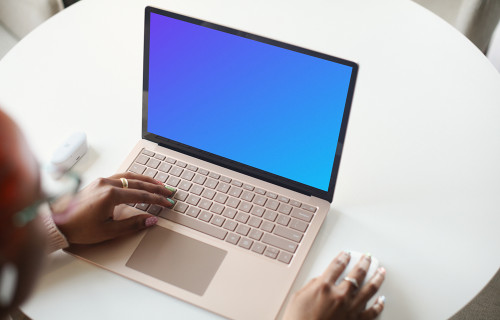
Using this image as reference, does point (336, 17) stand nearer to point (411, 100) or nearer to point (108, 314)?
point (411, 100)

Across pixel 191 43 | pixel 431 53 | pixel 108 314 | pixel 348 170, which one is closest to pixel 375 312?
pixel 348 170

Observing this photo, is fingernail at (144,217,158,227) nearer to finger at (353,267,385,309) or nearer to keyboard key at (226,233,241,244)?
keyboard key at (226,233,241,244)

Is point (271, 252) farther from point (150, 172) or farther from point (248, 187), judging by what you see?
point (150, 172)

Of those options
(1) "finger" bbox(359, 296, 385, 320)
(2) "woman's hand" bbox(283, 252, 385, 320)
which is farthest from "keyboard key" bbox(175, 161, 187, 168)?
(1) "finger" bbox(359, 296, 385, 320)

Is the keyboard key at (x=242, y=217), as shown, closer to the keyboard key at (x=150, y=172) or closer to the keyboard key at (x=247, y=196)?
the keyboard key at (x=247, y=196)

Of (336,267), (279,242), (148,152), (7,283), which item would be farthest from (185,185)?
(7,283)

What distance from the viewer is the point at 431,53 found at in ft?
4.79

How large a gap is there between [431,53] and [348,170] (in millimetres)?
446

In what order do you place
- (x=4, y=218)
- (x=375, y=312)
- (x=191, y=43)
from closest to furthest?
1. (x=4, y=218)
2. (x=375, y=312)
3. (x=191, y=43)

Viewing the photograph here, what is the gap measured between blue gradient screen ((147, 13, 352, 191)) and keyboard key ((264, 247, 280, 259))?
0.52 ft

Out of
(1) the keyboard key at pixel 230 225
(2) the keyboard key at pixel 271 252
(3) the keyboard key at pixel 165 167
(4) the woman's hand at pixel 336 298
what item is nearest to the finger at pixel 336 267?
(4) the woman's hand at pixel 336 298

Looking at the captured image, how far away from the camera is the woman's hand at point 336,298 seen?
3.23ft

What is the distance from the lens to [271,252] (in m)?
1.09

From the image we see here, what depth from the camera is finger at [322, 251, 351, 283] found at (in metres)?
1.02
